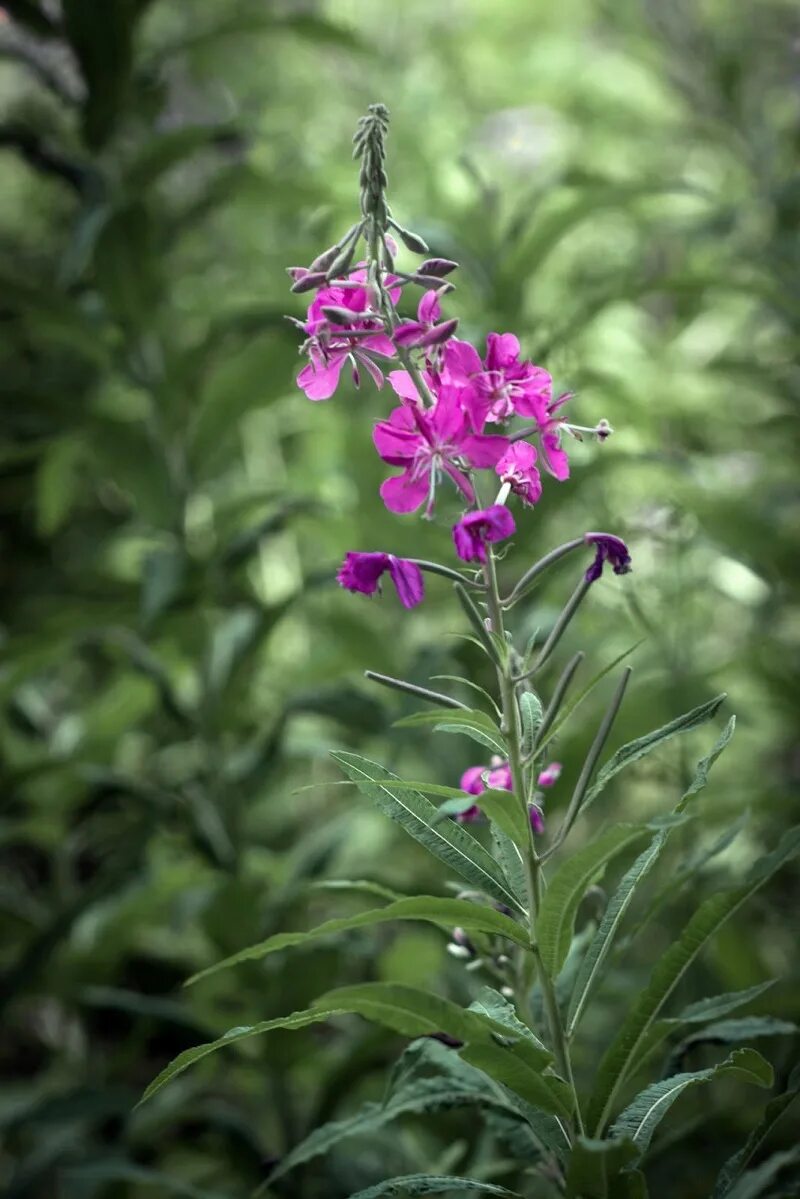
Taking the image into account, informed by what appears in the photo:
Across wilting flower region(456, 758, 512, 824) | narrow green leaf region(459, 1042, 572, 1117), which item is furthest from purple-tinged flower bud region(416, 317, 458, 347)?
narrow green leaf region(459, 1042, 572, 1117)

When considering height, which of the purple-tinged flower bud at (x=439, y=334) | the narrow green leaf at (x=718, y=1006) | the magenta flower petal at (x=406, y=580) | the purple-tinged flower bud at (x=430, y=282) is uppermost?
the purple-tinged flower bud at (x=430, y=282)

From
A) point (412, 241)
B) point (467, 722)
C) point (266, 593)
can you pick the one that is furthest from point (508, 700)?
point (266, 593)

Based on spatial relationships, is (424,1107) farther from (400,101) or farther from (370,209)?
(400,101)

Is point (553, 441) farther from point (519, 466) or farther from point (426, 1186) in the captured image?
point (426, 1186)

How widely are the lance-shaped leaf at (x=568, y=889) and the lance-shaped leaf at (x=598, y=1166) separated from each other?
127mm

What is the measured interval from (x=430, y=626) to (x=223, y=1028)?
43.7 inches

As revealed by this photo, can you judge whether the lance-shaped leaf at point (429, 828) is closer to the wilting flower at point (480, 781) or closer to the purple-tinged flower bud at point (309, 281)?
the wilting flower at point (480, 781)

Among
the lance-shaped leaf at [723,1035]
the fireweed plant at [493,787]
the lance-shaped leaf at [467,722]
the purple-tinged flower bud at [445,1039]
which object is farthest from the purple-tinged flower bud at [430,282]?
the lance-shaped leaf at [723,1035]

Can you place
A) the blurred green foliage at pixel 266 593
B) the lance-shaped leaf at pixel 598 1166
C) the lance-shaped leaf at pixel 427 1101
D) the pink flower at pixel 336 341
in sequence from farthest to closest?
the blurred green foliage at pixel 266 593
the lance-shaped leaf at pixel 427 1101
the pink flower at pixel 336 341
the lance-shaped leaf at pixel 598 1166

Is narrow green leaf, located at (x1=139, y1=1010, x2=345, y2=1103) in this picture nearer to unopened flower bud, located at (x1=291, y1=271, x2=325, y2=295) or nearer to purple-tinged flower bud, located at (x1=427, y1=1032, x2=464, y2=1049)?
purple-tinged flower bud, located at (x1=427, y1=1032, x2=464, y2=1049)

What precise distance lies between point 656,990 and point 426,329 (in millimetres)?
507

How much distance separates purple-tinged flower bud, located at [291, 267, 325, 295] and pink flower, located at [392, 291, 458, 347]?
70 millimetres

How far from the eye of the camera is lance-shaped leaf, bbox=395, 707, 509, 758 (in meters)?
0.78

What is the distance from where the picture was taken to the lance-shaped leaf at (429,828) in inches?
33.1
